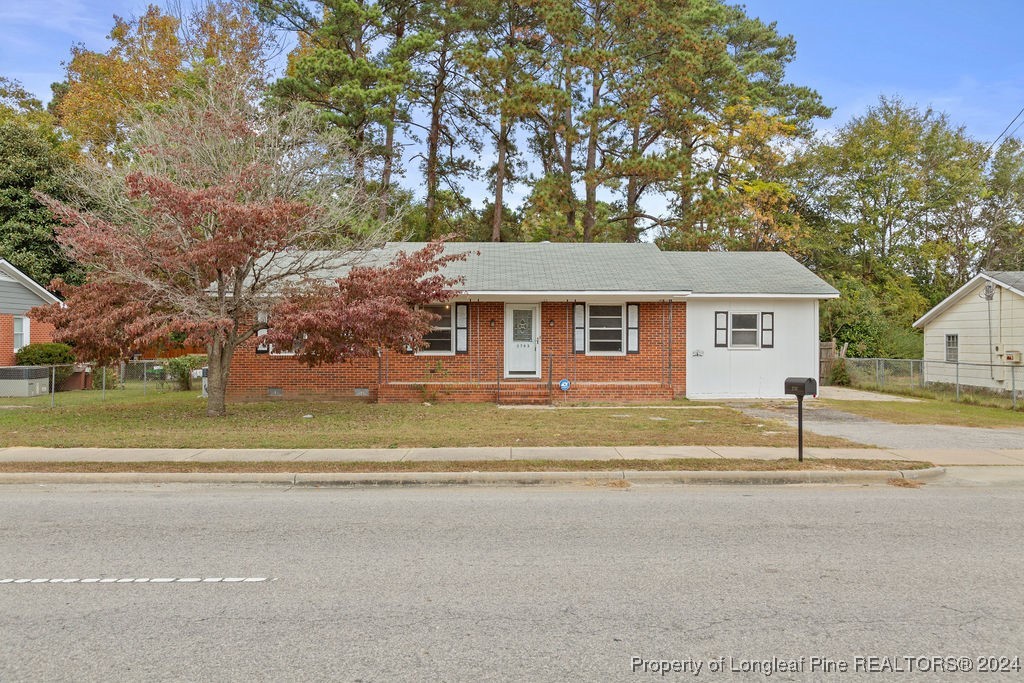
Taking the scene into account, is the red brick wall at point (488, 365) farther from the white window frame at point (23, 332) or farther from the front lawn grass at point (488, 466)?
the front lawn grass at point (488, 466)

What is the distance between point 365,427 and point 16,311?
18.1 metres

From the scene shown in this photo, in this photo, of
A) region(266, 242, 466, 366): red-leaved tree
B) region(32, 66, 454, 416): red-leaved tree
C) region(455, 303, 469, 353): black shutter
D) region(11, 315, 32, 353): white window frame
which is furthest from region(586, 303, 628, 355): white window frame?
region(11, 315, 32, 353): white window frame

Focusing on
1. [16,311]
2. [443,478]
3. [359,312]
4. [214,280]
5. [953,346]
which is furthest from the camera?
[16,311]

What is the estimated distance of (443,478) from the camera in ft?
33.1

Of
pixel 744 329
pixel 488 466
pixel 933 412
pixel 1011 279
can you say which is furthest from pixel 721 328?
pixel 488 466

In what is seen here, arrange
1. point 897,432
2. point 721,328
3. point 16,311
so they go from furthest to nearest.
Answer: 1. point 16,311
2. point 721,328
3. point 897,432

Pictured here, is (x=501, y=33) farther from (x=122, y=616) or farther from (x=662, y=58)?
(x=122, y=616)

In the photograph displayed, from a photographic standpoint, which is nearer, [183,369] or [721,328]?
[721,328]

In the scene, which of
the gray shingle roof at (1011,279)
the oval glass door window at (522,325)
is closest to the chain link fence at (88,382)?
the oval glass door window at (522,325)

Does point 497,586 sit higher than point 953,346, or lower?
lower

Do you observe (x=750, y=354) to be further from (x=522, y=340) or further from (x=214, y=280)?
(x=214, y=280)

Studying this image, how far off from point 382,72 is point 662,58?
478 inches

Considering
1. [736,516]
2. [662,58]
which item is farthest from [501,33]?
[736,516]

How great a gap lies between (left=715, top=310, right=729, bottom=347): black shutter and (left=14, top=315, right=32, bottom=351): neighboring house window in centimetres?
2312
